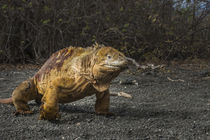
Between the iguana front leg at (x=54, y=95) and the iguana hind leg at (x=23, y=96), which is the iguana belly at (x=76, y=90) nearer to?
the iguana front leg at (x=54, y=95)

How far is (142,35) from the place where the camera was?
11273mm

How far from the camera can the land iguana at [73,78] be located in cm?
361

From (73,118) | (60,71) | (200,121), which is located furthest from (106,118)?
(200,121)

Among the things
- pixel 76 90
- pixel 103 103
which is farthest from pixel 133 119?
pixel 76 90

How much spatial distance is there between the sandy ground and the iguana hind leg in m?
0.15

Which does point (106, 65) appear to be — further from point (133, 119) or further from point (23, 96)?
point (23, 96)

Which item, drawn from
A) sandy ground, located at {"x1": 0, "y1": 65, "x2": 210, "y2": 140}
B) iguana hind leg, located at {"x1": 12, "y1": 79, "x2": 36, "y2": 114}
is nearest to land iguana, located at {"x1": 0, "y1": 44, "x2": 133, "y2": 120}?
Answer: iguana hind leg, located at {"x1": 12, "y1": 79, "x2": 36, "y2": 114}

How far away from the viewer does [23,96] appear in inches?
181

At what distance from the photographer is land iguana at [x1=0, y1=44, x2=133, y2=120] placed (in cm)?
361

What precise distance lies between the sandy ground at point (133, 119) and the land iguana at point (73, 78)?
24cm

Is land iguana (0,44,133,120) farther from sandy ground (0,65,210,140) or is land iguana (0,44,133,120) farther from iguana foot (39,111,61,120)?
sandy ground (0,65,210,140)

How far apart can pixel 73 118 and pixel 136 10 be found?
776 cm

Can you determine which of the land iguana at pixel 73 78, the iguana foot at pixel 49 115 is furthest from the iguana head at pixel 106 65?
the iguana foot at pixel 49 115

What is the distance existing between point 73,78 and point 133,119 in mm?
1068
